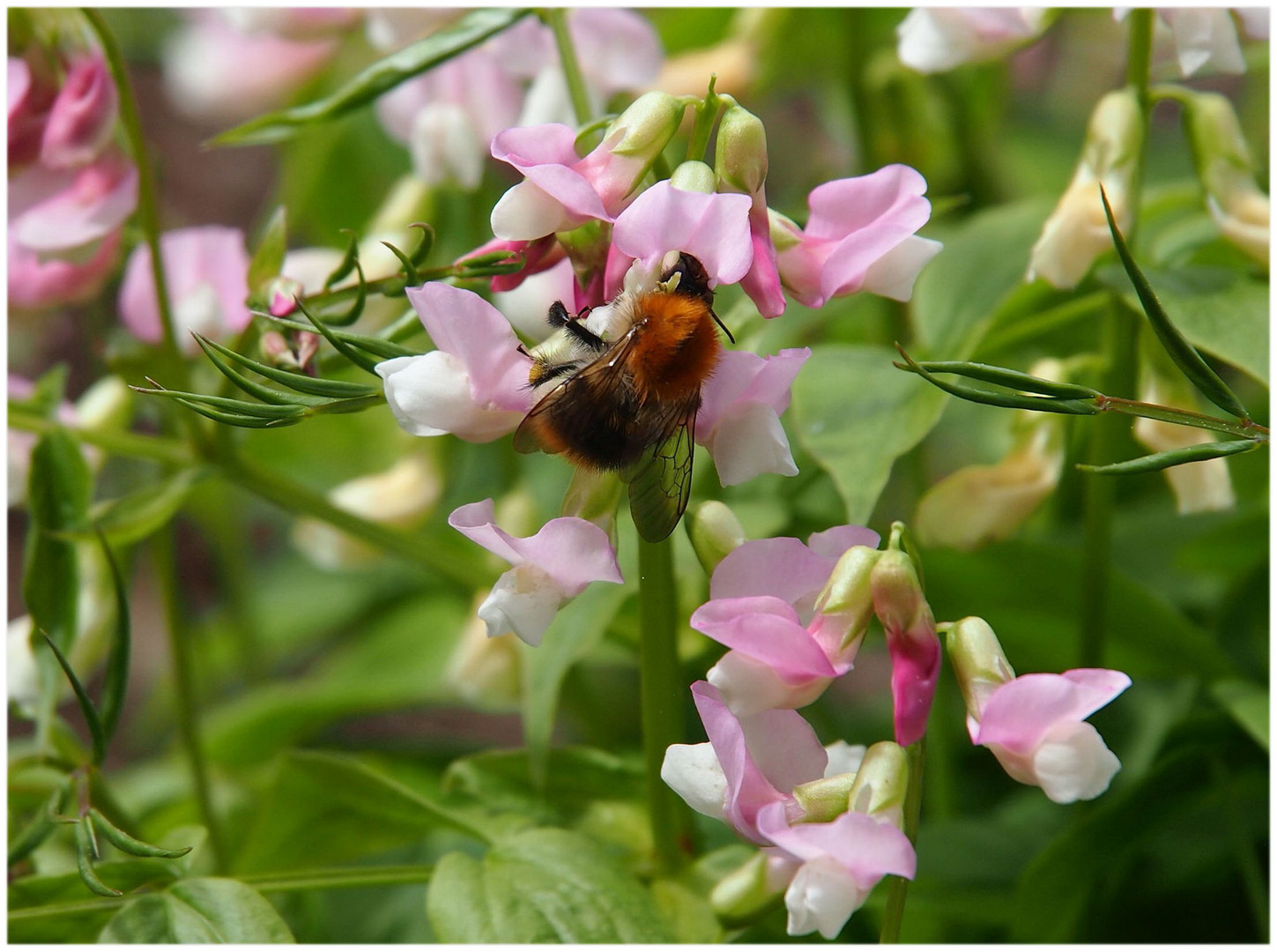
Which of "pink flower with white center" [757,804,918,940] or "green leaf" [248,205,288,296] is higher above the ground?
"green leaf" [248,205,288,296]

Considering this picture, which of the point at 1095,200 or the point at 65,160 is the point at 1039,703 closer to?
the point at 1095,200

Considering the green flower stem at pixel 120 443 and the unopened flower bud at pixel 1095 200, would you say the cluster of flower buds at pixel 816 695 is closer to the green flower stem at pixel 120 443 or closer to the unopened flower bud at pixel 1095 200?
the unopened flower bud at pixel 1095 200

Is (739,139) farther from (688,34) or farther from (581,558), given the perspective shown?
(688,34)

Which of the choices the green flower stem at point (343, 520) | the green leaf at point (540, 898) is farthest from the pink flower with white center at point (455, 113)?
the green leaf at point (540, 898)

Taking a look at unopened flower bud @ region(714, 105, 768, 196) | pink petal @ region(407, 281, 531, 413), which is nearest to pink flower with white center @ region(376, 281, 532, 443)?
pink petal @ region(407, 281, 531, 413)

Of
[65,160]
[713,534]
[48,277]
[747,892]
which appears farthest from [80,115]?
[747,892]

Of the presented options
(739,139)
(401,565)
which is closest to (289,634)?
(401,565)

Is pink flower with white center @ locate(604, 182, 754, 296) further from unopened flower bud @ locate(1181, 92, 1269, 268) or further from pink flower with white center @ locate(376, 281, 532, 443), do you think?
unopened flower bud @ locate(1181, 92, 1269, 268)
